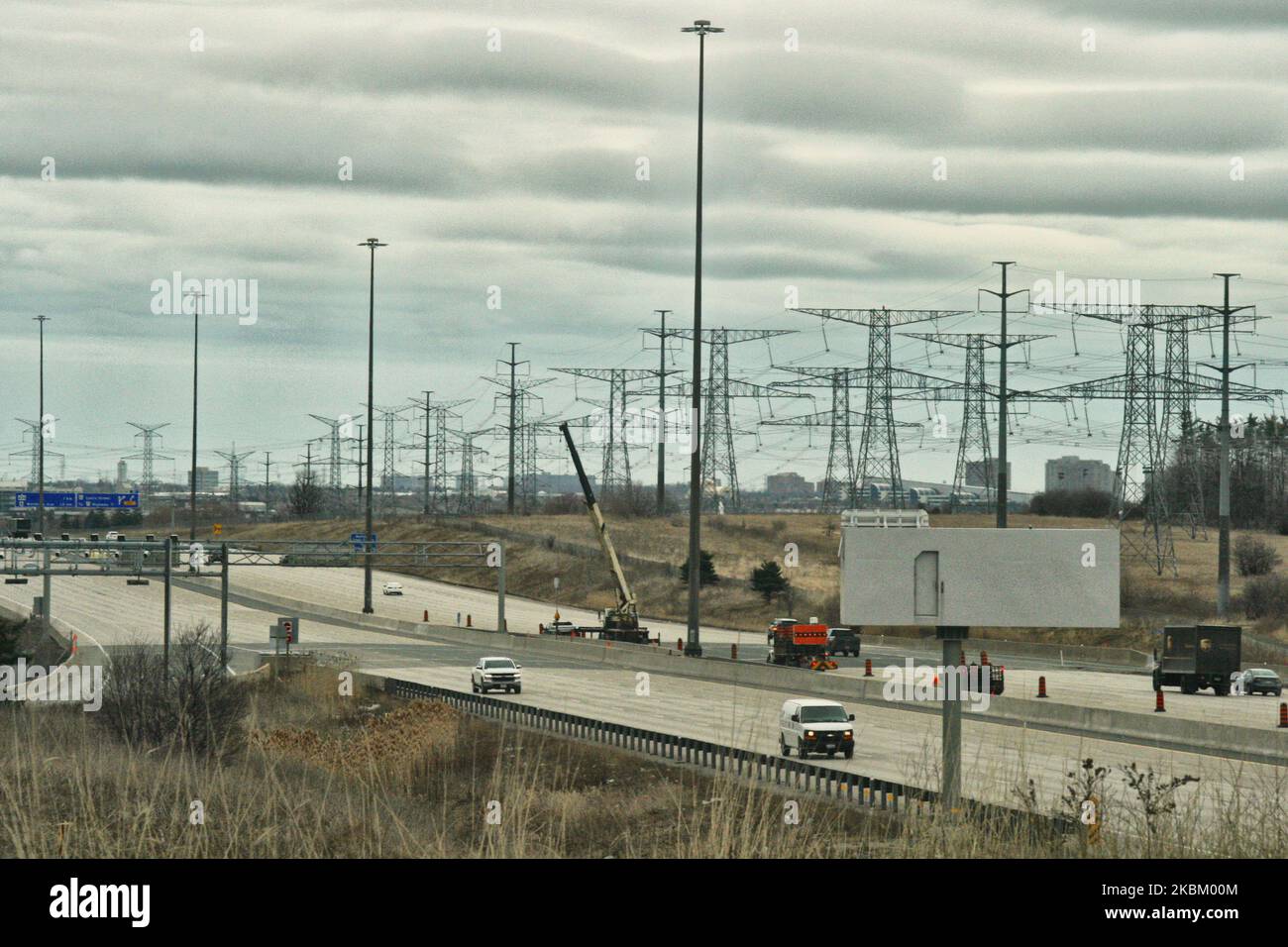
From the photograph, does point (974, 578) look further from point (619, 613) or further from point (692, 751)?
point (619, 613)

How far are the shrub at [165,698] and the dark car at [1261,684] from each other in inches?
1287

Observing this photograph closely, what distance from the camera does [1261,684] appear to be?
52.2 m

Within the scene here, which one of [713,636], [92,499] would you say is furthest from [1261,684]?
[92,499]

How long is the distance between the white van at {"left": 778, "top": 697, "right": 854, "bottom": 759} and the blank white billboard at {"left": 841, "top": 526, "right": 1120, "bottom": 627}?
1896 cm

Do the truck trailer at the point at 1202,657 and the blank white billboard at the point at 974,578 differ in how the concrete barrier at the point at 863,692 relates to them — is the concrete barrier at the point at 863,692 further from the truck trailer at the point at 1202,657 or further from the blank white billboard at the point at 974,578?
the truck trailer at the point at 1202,657

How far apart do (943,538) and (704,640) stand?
216 feet

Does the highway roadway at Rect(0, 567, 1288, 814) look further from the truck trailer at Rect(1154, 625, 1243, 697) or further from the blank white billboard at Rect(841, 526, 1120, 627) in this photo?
the blank white billboard at Rect(841, 526, 1120, 627)

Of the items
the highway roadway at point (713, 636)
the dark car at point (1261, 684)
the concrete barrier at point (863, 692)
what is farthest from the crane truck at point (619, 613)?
the dark car at point (1261, 684)

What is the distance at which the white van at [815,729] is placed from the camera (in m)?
34.8

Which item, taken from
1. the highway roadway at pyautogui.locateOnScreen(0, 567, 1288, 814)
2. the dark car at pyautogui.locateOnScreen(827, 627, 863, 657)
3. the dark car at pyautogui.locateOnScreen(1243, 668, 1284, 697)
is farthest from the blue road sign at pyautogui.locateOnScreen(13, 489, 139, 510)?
the dark car at pyautogui.locateOnScreen(1243, 668, 1284, 697)

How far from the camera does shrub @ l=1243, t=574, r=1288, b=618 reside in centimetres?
7444

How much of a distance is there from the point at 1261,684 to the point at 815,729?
2412 centimetres
